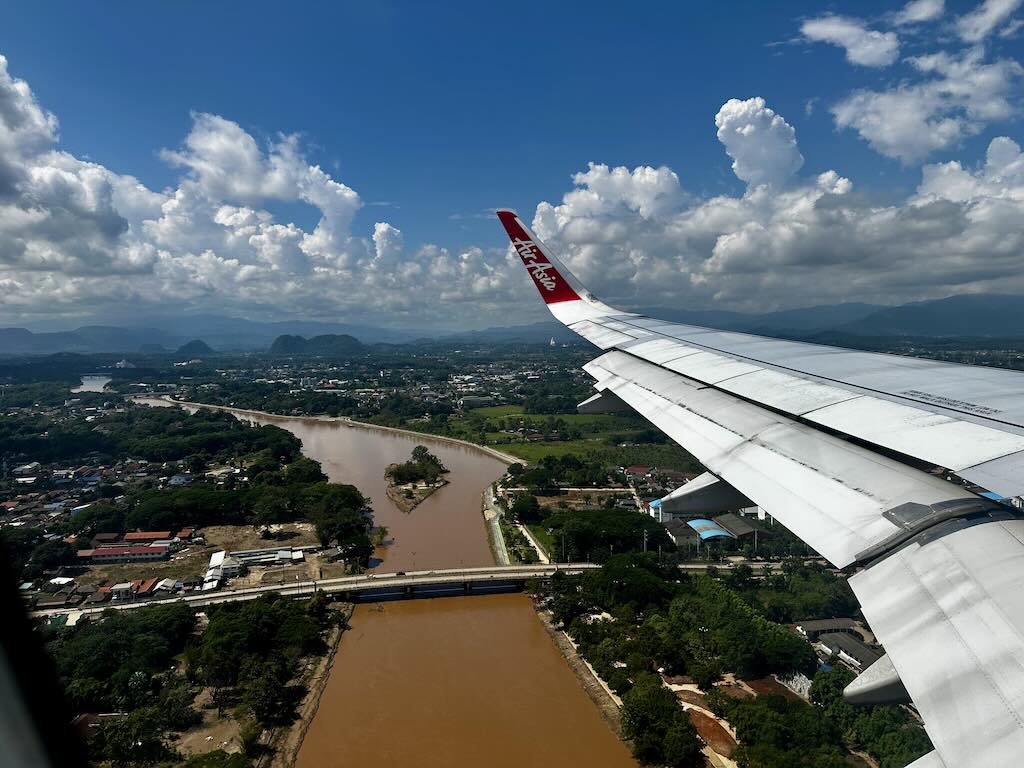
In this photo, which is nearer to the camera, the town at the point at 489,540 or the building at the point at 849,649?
the town at the point at 489,540

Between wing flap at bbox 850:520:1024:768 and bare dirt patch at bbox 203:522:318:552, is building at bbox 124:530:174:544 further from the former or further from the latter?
wing flap at bbox 850:520:1024:768

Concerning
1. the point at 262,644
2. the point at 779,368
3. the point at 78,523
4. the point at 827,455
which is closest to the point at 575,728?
the point at 262,644

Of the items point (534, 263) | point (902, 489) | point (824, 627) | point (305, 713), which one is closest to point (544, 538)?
point (824, 627)

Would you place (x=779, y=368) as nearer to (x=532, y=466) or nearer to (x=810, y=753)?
(x=810, y=753)

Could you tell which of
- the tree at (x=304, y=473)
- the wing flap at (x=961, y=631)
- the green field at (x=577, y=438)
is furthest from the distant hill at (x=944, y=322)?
the wing flap at (x=961, y=631)

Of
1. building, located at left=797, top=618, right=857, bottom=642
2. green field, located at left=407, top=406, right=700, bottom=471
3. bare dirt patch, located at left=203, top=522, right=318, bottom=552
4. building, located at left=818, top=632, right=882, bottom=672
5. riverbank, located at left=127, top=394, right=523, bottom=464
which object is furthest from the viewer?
riverbank, located at left=127, top=394, right=523, bottom=464

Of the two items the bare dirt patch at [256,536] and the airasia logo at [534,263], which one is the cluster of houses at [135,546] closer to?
the bare dirt patch at [256,536]

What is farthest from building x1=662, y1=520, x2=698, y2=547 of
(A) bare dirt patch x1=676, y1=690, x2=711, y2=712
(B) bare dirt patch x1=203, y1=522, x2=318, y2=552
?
(B) bare dirt patch x1=203, y1=522, x2=318, y2=552

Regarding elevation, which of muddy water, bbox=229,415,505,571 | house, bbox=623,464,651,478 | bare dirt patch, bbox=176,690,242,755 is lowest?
house, bbox=623,464,651,478

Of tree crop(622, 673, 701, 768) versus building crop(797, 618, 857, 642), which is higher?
tree crop(622, 673, 701, 768)
